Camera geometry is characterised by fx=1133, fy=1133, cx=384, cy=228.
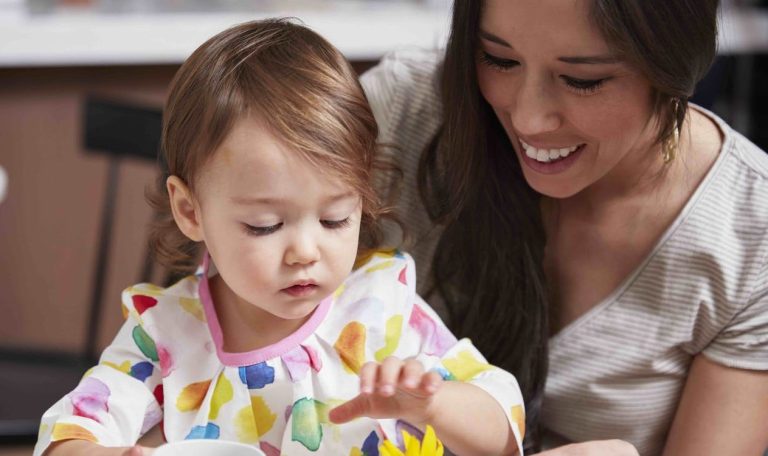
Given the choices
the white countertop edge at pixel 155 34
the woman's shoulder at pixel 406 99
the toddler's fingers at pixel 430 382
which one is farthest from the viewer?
A: the white countertop edge at pixel 155 34

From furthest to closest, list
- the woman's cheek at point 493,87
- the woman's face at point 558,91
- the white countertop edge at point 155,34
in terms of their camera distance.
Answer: the white countertop edge at point 155,34 → the woman's cheek at point 493,87 → the woman's face at point 558,91

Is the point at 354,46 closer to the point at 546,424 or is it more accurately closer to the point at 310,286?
the point at 546,424

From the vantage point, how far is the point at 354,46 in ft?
11.5

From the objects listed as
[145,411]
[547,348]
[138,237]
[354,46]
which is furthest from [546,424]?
[138,237]

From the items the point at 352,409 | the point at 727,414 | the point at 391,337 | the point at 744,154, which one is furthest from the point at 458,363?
the point at 744,154

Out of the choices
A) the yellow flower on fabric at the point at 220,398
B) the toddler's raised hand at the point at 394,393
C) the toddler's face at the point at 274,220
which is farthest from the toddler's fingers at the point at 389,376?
the yellow flower on fabric at the point at 220,398

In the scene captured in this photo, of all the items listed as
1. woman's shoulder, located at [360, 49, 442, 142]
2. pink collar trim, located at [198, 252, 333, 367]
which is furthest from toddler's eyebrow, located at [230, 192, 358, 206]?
woman's shoulder, located at [360, 49, 442, 142]

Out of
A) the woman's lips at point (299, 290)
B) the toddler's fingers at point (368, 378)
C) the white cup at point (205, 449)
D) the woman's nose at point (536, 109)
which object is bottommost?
the white cup at point (205, 449)

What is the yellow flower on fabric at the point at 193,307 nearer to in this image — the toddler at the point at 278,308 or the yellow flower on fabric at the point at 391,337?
the toddler at the point at 278,308

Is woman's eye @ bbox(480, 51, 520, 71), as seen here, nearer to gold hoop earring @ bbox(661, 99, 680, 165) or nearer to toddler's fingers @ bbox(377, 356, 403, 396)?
gold hoop earring @ bbox(661, 99, 680, 165)

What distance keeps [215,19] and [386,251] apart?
7.60 ft

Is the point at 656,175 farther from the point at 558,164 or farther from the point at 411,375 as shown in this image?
the point at 411,375

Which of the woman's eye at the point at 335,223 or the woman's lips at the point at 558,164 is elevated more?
the woman's lips at the point at 558,164

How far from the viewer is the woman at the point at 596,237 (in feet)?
4.25
